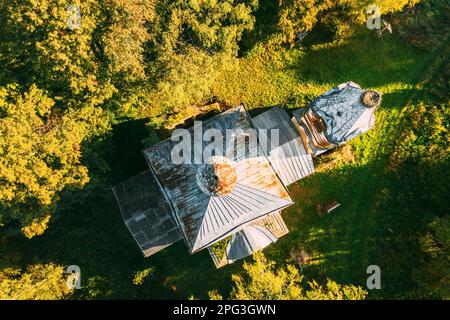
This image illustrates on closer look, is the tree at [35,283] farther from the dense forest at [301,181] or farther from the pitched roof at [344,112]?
the pitched roof at [344,112]

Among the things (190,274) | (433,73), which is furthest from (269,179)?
(433,73)

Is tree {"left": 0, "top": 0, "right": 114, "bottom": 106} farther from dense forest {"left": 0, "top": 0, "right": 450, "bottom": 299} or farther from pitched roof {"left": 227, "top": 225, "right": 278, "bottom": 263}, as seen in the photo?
pitched roof {"left": 227, "top": 225, "right": 278, "bottom": 263}

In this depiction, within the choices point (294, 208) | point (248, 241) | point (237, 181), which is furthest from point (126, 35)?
point (294, 208)

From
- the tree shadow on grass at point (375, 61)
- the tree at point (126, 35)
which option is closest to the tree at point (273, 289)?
the tree at point (126, 35)

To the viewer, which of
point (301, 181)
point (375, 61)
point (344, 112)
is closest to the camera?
point (344, 112)

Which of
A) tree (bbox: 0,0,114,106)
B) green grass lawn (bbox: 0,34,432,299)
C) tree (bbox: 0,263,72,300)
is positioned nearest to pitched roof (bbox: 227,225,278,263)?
green grass lawn (bbox: 0,34,432,299)

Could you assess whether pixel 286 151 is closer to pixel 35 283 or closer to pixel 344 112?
pixel 344 112

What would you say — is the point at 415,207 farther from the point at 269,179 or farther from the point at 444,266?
the point at 269,179
